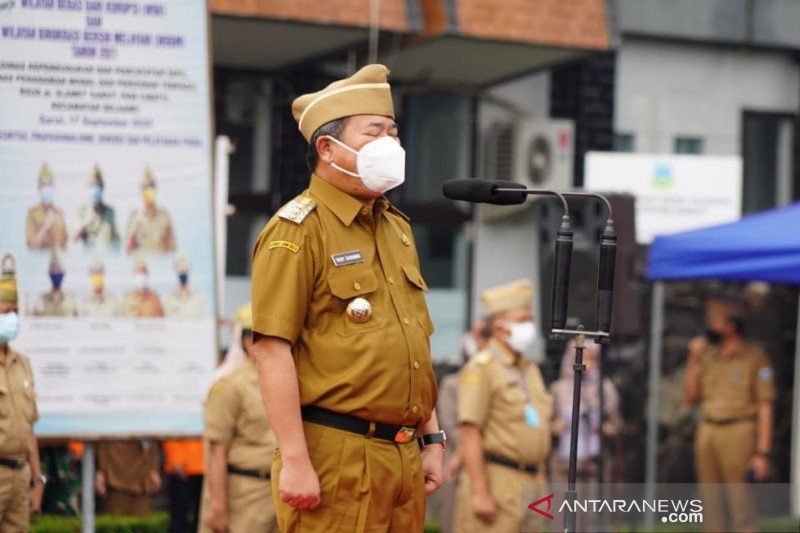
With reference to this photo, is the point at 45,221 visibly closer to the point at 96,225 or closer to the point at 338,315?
the point at 96,225

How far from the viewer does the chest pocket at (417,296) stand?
16.4 ft

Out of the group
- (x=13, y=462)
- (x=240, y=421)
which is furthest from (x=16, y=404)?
(x=240, y=421)

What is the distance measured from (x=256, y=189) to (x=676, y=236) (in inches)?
172

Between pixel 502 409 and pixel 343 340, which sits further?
pixel 502 409

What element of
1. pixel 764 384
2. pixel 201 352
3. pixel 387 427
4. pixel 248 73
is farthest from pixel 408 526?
pixel 248 73

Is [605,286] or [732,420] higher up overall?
[605,286]

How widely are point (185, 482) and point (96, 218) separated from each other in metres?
4.20

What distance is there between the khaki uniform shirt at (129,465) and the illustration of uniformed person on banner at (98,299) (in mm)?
3622

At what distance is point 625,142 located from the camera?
15.9 meters

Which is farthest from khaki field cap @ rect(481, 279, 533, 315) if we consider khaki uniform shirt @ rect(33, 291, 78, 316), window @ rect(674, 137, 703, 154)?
window @ rect(674, 137, 703, 154)

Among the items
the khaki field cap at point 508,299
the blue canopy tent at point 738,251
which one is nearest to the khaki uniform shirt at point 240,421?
the khaki field cap at point 508,299

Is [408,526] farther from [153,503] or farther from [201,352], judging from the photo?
[153,503]

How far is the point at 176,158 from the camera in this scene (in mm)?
7543

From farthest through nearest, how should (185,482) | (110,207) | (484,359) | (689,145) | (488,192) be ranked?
(689,145) < (185,482) < (484,359) < (110,207) < (488,192)
